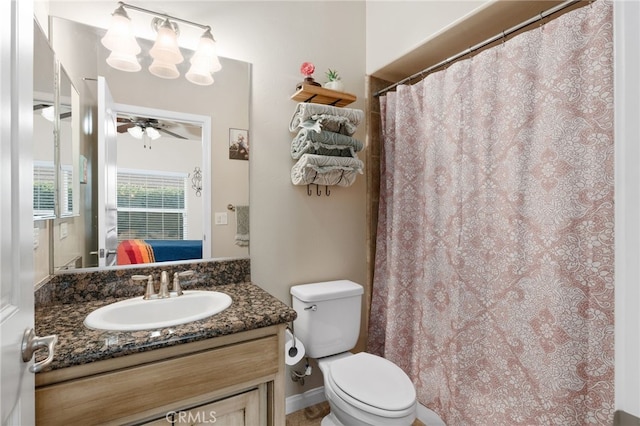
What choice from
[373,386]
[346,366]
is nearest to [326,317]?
[346,366]

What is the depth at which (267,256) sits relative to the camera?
1715 mm

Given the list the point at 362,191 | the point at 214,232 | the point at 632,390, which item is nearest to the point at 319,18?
the point at 362,191

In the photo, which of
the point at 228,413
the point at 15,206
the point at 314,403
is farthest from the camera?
the point at 314,403

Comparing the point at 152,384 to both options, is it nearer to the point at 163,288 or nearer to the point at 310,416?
the point at 163,288

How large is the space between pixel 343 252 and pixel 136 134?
1.33 m

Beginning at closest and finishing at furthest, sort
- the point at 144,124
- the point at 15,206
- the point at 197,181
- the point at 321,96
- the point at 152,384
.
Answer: the point at 15,206 < the point at 152,384 < the point at 144,124 < the point at 197,181 < the point at 321,96

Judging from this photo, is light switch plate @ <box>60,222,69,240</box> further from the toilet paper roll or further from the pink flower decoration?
the pink flower decoration

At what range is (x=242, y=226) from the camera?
64.3 inches

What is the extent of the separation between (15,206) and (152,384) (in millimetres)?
642

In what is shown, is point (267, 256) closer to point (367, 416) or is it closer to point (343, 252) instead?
point (343, 252)

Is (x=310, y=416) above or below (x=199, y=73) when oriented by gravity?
below

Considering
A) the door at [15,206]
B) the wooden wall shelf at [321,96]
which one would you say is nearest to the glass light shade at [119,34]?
the door at [15,206]

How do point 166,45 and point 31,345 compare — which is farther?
point 166,45

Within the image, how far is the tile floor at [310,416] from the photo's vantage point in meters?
1.71
